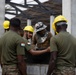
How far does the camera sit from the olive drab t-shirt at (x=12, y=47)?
4309 mm

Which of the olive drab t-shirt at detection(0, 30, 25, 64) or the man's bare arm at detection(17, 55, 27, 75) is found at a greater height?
the olive drab t-shirt at detection(0, 30, 25, 64)

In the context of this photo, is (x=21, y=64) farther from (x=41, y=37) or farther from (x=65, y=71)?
(x=41, y=37)

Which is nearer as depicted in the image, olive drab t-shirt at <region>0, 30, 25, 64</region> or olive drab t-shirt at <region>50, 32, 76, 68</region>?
olive drab t-shirt at <region>50, 32, 76, 68</region>

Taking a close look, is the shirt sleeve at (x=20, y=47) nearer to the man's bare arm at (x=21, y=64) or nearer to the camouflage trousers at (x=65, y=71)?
the man's bare arm at (x=21, y=64)

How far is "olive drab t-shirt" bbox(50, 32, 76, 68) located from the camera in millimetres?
4199

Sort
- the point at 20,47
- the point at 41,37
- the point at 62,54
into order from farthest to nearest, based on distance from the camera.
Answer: the point at 41,37, the point at 20,47, the point at 62,54

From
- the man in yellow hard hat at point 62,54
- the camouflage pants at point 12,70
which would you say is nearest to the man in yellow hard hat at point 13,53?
the camouflage pants at point 12,70

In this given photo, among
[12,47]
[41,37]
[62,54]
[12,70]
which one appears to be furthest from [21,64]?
[41,37]

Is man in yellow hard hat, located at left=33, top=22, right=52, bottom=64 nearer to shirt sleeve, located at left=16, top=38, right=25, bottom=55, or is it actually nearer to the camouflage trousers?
shirt sleeve, located at left=16, top=38, right=25, bottom=55

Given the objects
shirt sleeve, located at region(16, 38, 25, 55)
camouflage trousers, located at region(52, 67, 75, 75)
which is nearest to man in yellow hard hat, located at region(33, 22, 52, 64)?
shirt sleeve, located at region(16, 38, 25, 55)

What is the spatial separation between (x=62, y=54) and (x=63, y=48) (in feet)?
0.31

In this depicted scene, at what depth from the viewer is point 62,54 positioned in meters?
4.21

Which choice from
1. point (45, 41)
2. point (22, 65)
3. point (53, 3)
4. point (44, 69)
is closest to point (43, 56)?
point (44, 69)

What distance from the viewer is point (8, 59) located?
4359 millimetres
